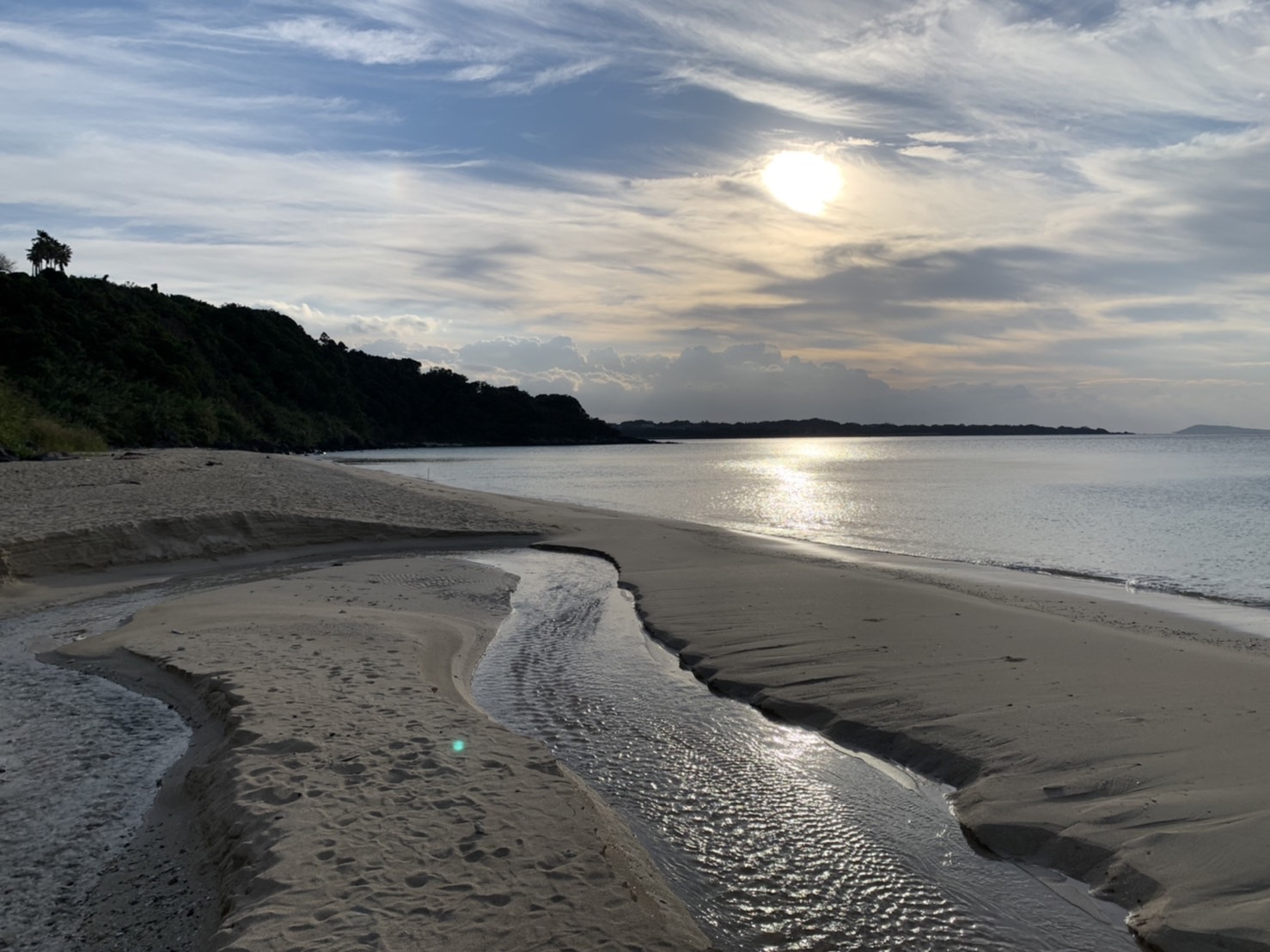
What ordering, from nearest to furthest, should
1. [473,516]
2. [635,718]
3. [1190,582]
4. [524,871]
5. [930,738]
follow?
[524,871]
[930,738]
[635,718]
[1190,582]
[473,516]

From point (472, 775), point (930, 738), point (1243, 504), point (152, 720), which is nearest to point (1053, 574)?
point (930, 738)

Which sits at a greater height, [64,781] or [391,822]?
[391,822]

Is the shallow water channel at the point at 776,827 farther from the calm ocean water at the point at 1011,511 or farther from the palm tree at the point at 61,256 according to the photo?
the palm tree at the point at 61,256

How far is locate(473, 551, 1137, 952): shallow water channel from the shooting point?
4395 millimetres

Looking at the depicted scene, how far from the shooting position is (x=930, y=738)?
684 cm

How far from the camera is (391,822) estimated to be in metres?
4.80

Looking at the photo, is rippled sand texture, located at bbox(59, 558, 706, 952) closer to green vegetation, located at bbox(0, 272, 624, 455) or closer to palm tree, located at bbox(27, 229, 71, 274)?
green vegetation, located at bbox(0, 272, 624, 455)

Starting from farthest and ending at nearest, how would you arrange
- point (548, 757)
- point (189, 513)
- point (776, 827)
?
1. point (189, 513)
2. point (548, 757)
3. point (776, 827)

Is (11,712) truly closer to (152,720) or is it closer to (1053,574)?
(152,720)

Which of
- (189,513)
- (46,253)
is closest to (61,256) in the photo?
(46,253)

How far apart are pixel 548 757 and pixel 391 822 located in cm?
151

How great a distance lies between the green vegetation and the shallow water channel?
28.3 m

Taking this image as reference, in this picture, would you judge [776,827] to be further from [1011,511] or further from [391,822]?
[1011,511]

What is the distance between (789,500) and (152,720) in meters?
34.1
